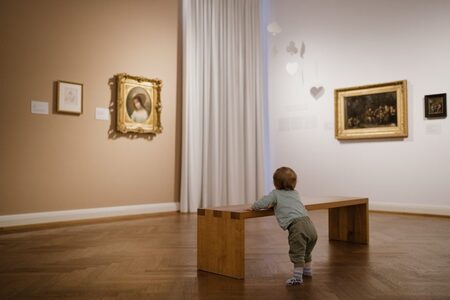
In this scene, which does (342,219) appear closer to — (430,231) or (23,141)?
(430,231)

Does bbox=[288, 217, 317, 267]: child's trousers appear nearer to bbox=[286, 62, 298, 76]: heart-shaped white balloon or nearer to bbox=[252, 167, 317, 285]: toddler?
bbox=[252, 167, 317, 285]: toddler

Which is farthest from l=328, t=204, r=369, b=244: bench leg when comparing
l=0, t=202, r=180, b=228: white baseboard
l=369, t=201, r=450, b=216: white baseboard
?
l=0, t=202, r=180, b=228: white baseboard

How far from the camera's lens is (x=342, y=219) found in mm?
5516

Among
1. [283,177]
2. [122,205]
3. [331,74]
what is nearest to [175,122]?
[122,205]

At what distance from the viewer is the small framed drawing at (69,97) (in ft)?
23.4

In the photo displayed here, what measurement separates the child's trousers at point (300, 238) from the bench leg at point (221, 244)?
400mm

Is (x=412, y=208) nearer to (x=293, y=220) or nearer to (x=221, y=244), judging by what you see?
(x=293, y=220)

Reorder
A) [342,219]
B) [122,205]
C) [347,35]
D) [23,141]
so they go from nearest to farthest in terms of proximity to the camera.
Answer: [342,219], [23,141], [122,205], [347,35]

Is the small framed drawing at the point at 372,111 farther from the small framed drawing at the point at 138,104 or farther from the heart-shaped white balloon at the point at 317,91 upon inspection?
the small framed drawing at the point at 138,104

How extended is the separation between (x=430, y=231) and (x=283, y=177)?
Answer: 345 centimetres

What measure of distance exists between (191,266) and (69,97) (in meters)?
4.33

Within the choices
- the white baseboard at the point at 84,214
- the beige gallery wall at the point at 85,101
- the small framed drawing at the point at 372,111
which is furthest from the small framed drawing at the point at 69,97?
the small framed drawing at the point at 372,111

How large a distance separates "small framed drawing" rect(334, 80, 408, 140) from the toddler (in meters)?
5.59

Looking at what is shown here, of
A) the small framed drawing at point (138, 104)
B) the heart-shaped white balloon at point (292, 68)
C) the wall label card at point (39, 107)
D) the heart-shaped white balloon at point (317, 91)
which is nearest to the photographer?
the wall label card at point (39, 107)
